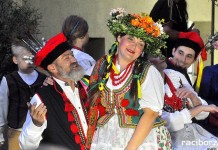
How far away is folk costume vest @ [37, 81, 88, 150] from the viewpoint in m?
3.61

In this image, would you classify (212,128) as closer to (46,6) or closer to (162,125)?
(162,125)

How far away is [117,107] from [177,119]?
1.92 feet

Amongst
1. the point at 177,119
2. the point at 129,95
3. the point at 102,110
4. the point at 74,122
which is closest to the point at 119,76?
the point at 129,95

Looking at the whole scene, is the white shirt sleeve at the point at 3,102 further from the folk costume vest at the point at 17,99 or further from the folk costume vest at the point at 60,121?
the folk costume vest at the point at 60,121

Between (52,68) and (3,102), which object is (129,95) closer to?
(52,68)

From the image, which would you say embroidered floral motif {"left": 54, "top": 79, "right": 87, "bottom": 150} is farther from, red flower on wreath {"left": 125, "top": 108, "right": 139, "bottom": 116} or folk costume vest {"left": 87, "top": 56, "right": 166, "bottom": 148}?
red flower on wreath {"left": 125, "top": 108, "right": 139, "bottom": 116}

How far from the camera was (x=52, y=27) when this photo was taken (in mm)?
10305

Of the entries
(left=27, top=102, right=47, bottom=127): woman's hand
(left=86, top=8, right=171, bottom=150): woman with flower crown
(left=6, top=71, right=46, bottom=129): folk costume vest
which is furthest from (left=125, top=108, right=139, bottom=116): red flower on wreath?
(left=6, top=71, right=46, bottom=129): folk costume vest

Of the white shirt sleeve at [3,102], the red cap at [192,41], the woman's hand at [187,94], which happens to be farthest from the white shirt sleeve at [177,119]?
the white shirt sleeve at [3,102]

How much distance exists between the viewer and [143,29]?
138 inches

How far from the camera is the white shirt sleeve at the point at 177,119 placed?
3838mm

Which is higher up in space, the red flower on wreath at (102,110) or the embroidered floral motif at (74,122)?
the red flower on wreath at (102,110)

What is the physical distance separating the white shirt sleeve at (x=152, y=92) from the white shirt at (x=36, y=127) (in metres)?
0.56

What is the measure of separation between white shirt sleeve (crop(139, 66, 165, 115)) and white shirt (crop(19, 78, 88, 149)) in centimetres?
56
